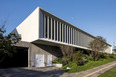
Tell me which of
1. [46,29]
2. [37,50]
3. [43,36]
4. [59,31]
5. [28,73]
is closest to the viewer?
[28,73]

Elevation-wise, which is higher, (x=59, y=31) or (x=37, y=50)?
(x=59, y=31)

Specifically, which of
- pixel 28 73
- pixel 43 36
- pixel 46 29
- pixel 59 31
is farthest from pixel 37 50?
pixel 28 73

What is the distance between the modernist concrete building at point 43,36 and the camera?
14723 mm

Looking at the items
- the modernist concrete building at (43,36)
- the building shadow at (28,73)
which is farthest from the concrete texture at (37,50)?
the building shadow at (28,73)

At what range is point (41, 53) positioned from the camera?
54.7 ft

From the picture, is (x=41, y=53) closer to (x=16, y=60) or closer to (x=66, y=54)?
(x=66, y=54)

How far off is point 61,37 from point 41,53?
4810 mm

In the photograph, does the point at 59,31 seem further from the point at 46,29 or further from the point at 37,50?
the point at 37,50

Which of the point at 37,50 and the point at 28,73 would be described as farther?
the point at 37,50

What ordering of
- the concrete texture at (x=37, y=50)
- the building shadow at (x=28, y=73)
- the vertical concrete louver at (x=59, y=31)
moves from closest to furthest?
the building shadow at (x=28, y=73) → the concrete texture at (x=37, y=50) → the vertical concrete louver at (x=59, y=31)

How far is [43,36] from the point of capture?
49.7 ft

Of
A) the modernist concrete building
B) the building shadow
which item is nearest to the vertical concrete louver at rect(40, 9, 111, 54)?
the modernist concrete building

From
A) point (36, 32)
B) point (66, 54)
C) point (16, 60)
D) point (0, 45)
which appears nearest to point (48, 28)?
point (36, 32)

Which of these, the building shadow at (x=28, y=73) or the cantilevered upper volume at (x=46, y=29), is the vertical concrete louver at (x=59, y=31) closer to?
the cantilevered upper volume at (x=46, y=29)
